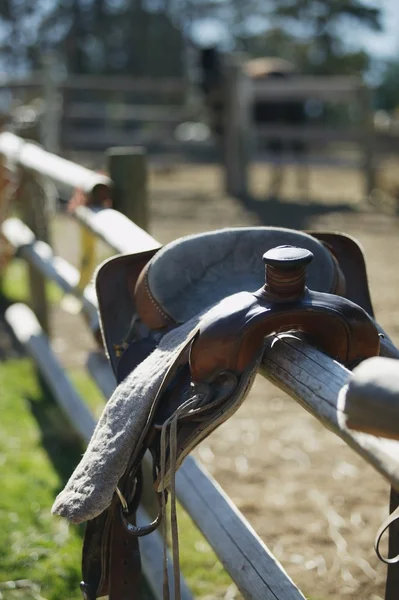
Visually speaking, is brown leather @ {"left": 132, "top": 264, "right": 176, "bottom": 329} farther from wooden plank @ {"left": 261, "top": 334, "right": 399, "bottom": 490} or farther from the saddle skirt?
wooden plank @ {"left": 261, "top": 334, "right": 399, "bottom": 490}

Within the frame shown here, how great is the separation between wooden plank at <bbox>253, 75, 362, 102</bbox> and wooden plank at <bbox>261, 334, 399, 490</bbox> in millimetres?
8949

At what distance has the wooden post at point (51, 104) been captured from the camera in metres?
10.0

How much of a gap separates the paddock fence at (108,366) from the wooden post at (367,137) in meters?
5.83

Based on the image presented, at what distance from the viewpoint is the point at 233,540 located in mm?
1663

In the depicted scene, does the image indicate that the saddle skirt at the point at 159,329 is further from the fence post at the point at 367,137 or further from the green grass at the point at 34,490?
the fence post at the point at 367,137

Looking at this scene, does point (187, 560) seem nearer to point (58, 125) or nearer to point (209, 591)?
point (209, 591)

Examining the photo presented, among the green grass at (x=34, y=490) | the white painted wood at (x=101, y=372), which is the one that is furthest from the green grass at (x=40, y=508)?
the white painted wood at (x=101, y=372)

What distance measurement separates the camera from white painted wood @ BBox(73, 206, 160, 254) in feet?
6.70

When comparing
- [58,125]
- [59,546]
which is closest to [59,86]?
[58,125]

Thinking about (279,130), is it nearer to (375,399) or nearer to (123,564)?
(123,564)

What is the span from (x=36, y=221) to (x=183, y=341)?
117 inches

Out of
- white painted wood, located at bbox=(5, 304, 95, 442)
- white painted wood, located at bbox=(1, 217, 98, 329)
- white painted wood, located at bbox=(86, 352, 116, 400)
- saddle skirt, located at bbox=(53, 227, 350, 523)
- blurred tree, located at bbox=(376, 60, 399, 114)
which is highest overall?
saddle skirt, located at bbox=(53, 227, 350, 523)

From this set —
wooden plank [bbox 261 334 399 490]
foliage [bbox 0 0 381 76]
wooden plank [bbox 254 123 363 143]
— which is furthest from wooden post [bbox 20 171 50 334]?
foliage [bbox 0 0 381 76]

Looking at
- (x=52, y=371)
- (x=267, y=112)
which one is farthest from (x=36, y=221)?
(x=267, y=112)
